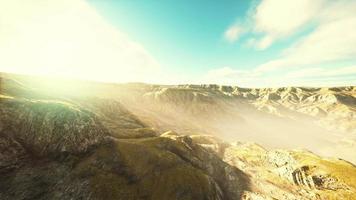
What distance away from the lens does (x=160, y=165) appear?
78.8 meters

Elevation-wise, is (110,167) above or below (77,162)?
below

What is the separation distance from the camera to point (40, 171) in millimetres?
61219

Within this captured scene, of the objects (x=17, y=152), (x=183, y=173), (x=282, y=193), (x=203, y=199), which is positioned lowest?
(x=282, y=193)

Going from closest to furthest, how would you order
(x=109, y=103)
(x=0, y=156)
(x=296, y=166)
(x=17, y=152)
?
(x=0, y=156) → (x=17, y=152) → (x=296, y=166) → (x=109, y=103)

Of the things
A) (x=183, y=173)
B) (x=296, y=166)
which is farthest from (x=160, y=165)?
(x=296, y=166)

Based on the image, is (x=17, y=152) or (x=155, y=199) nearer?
(x=17, y=152)

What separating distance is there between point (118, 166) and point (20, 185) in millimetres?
27028

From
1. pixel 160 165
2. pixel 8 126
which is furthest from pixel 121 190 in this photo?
pixel 8 126

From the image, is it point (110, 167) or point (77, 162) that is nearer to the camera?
point (77, 162)

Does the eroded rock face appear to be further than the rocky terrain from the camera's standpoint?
No

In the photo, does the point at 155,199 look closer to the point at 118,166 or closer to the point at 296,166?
the point at 118,166

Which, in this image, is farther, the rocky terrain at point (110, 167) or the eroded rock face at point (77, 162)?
the rocky terrain at point (110, 167)

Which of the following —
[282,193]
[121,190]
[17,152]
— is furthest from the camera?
[282,193]

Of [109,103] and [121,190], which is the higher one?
[109,103]
